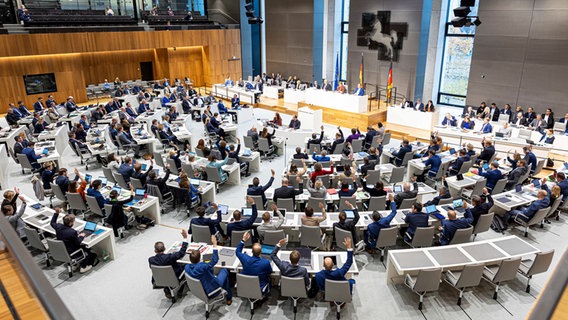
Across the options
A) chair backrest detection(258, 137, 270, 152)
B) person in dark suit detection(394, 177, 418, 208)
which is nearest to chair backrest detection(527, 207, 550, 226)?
person in dark suit detection(394, 177, 418, 208)

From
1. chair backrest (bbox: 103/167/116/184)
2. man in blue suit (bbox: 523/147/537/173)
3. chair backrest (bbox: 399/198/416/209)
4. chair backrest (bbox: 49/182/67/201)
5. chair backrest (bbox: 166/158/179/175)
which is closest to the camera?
chair backrest (bbox: 399/198/416/209)

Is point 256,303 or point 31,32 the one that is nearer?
point 256,303

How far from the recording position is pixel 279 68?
27.0 m

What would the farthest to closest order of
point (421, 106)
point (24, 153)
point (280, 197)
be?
point (421, 106) < point (24, 153) < point (280, 197)

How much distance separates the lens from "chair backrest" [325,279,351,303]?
5.64 m

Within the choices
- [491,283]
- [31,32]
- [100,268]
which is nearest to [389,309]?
[491,283]

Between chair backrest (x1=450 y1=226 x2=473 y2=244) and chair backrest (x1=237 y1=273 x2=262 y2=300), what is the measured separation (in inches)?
150

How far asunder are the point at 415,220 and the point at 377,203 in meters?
1.24

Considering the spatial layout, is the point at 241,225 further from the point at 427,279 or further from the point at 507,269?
the point at 507,269

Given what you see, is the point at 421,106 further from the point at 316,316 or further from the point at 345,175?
the point at 316,316

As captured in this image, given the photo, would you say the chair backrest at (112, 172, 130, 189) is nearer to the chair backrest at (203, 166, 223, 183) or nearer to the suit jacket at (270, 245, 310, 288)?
the chair backrest at (203, 166, 223, 183)

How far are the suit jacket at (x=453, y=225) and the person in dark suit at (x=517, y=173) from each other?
3.44 m

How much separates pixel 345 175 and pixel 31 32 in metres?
18.4

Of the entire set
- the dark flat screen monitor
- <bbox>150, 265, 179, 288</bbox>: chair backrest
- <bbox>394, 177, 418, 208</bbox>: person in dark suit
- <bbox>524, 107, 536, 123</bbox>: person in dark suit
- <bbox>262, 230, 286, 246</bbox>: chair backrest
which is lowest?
<bbox>150, 265, 179, 288</bbox>: chair backrest
